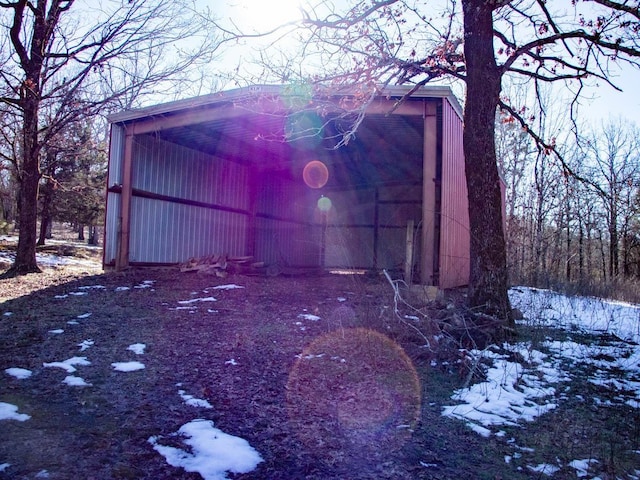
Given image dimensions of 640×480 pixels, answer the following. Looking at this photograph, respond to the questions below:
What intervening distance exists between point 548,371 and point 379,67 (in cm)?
484

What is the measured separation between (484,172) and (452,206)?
4021 millimetres

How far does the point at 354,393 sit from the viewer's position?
3705 mm

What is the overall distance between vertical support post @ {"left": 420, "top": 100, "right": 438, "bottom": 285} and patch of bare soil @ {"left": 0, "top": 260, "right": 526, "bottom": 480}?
210cm

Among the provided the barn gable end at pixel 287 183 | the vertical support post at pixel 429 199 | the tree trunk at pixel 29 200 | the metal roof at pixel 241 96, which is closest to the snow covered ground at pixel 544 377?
the vertical support post at pixel 429 199

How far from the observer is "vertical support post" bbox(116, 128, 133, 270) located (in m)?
10.5

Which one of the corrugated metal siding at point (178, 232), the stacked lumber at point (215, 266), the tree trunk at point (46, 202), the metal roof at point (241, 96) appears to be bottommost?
the stacked lumber at point (215, 266)

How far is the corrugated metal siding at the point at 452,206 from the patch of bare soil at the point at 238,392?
2921 mm

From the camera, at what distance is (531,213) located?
73.0 ft

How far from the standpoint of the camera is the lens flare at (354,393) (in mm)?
2928

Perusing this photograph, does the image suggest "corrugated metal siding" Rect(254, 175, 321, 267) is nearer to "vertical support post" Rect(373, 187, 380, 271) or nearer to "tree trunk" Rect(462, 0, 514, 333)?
"vertical support post" Rect(373, 187, 380, 271)

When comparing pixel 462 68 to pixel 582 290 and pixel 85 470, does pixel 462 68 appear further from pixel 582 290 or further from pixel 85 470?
pixel 582 290

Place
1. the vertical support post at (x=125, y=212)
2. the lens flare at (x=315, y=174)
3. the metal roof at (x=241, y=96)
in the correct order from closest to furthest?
the metal roof at (x=241, y=96) < the vertical support post at (x=125, y=212) < the lens flare at (x=315, y=174)

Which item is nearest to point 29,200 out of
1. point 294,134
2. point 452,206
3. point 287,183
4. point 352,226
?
point 294,134

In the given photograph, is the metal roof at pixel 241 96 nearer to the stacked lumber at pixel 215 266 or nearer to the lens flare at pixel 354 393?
the stacked lumber at pixel 215 266
